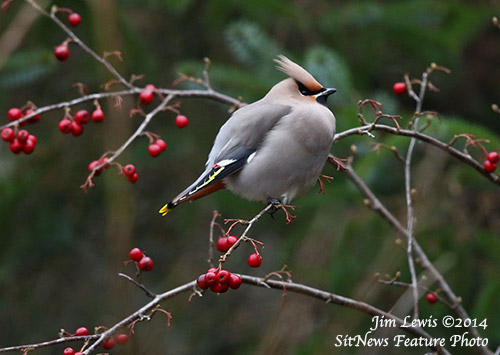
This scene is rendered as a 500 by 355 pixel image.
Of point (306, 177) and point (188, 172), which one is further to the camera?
point (188, 172)

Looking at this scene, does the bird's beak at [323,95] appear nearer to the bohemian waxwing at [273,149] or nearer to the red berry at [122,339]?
the bohemian waxwing at [273,149]

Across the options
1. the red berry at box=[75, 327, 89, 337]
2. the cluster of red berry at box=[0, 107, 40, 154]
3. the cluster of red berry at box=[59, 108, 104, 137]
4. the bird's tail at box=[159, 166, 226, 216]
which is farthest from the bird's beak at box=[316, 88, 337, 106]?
the red berry at box=[75, 327, 89, 337]

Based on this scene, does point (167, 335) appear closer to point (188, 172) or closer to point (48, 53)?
point (188, 172)

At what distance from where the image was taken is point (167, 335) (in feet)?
15.3

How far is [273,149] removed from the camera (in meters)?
2.66

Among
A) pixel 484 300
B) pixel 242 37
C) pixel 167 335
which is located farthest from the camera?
pixel 167 335

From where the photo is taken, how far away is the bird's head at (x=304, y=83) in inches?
110

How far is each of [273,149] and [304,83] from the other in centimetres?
31

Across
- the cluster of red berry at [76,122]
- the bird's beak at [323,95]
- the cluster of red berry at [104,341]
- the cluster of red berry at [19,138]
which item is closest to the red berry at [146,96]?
the cluster of red berry at [76,122]

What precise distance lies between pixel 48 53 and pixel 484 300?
192cm

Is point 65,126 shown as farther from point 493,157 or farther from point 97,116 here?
point 493,157

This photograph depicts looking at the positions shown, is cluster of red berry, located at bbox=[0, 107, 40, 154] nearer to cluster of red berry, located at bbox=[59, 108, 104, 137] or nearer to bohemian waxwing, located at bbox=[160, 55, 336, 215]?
cluster of red berry, located at bbox=[59, 108, 104, 137]

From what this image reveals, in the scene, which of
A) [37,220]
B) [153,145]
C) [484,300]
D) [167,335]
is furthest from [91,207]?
[484,300]

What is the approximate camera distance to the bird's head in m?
2.79
